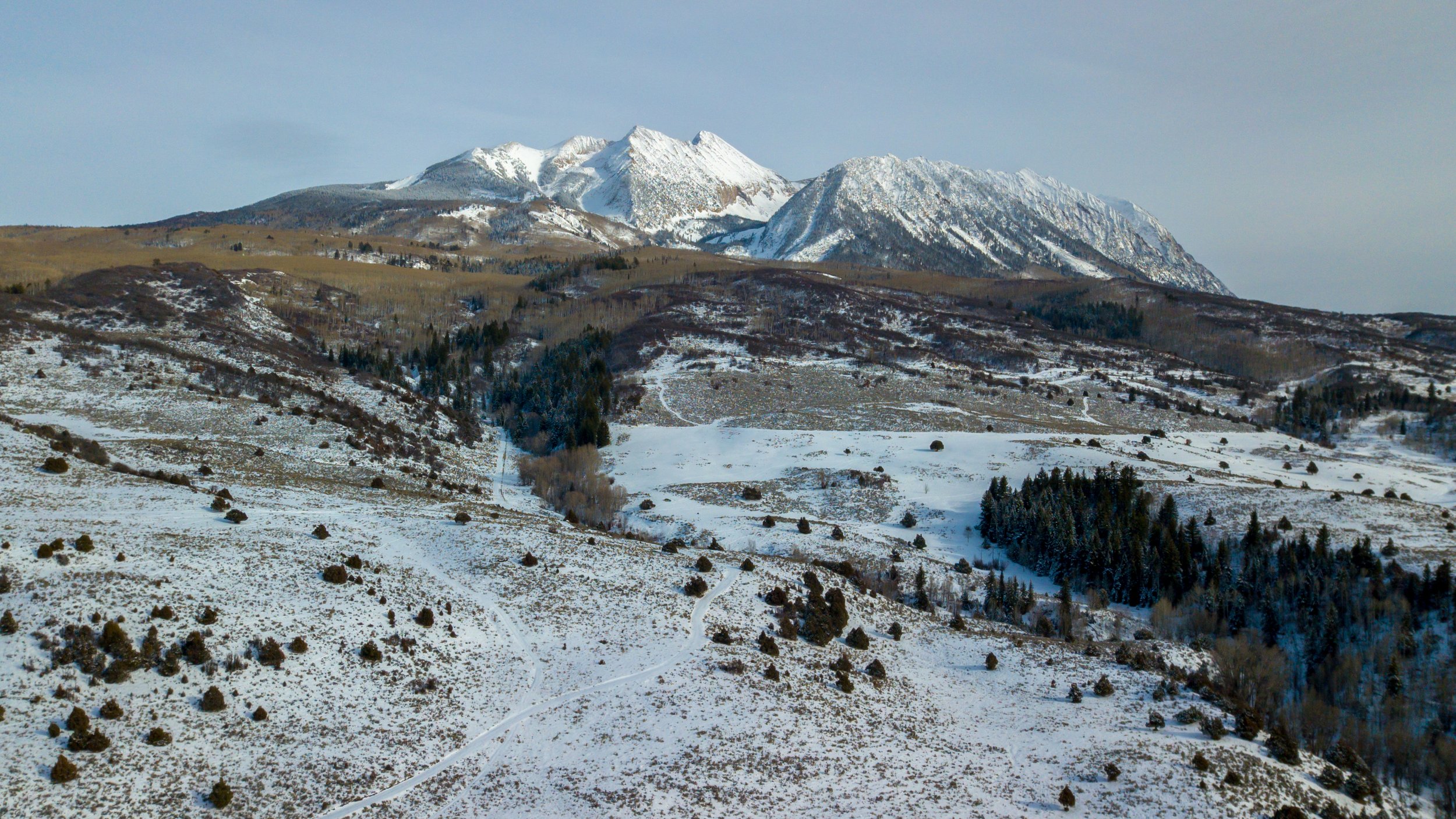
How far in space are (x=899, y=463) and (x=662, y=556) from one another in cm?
5513

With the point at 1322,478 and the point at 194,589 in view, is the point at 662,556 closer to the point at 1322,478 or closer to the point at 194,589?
the point at 194,589

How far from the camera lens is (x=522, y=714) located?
34094mm

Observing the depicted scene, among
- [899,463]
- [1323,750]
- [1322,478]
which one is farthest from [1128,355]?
[1323,750]

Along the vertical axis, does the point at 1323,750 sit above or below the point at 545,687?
below

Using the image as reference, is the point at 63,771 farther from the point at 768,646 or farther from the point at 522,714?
the point at 768,646

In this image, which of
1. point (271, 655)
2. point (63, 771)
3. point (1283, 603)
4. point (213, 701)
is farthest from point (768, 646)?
point (1283, 603)

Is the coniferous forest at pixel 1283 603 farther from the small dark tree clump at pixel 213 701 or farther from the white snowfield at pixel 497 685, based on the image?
the small dark tree clump at pixel 213 701

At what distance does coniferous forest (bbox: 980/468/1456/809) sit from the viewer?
47656 millimetres

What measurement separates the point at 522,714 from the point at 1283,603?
63.1 metres

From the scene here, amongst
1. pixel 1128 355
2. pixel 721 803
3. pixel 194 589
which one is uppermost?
pixel 1128 355

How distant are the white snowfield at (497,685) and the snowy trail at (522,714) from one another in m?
0.11

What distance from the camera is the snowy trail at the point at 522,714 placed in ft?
89.4

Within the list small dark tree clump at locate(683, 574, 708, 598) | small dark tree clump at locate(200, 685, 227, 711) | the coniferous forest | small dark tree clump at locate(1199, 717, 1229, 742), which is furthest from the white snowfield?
the coniferous forest

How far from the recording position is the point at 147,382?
266 ft
